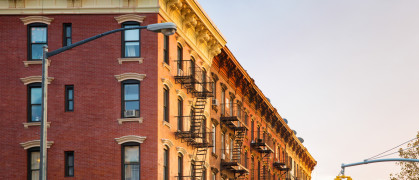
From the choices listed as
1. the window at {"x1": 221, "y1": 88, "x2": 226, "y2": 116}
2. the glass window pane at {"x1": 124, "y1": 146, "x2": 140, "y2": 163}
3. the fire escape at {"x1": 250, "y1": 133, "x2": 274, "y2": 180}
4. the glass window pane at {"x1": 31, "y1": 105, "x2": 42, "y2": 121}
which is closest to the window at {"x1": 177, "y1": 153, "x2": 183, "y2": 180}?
the glass window pane at {"x1": 124, "y1": 146, "x2": 140, "y2": 163}

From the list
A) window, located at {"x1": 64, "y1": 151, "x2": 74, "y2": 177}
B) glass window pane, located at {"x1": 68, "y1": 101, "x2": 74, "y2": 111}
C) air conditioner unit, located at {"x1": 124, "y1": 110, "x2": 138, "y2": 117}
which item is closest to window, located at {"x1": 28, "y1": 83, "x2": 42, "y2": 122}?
glass window pane, located at {"x1": 68, "y1": 101, "x2": 74, "y2": 111}

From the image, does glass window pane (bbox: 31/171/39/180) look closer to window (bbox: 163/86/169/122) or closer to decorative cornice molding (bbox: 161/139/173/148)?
decorative cornice molding (bbox: 161/139/173/148)

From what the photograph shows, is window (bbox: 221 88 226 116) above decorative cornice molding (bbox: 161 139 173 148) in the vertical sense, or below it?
above

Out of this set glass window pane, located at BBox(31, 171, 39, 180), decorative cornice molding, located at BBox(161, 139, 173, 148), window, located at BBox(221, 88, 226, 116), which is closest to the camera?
glass window pane, located at BBox(31, 171, 39, 180)

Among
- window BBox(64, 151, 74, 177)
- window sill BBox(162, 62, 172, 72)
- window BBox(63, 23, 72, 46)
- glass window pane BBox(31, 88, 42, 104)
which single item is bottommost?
window BBox(64, 151, 74, 177)

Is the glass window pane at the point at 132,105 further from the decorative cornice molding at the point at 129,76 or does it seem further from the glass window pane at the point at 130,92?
the decorative cornice molding at the point at 129,76

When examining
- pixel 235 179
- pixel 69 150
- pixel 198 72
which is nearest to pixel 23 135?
pixel 69 150

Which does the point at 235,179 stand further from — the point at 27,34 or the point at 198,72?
the point at 27,34

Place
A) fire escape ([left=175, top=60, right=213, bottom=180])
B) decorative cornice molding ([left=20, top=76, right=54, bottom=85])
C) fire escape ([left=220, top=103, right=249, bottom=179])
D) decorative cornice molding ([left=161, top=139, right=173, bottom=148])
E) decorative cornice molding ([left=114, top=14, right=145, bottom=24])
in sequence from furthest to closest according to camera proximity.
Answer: fire escape ([left=220, top=103, right=249, bottom=179]) → fire escape ([left=175, top=60, right=213, bottom=180]) → decorative cornice molding ([left=161, top=139, right=173, bottom=148]) → decorative cornice molding ([left=114, top=14, right=145, bottom=24]) → decorative cornice molding ([left=20, top=76, right=54, bottom=85])

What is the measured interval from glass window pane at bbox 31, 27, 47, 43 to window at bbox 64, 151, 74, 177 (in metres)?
6.31

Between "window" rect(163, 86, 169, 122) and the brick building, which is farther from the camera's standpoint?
"window" rect(163, 86, 169, 122)

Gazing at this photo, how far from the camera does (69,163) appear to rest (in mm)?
42656

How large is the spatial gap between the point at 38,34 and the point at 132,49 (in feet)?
16.8

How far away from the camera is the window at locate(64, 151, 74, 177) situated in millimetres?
42406
